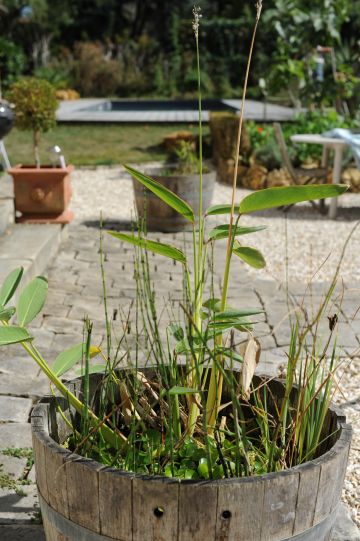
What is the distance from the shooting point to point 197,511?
1459 mm

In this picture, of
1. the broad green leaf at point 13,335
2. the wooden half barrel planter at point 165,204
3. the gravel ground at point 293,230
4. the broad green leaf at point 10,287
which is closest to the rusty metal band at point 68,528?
the broad green leaf at point 13,335

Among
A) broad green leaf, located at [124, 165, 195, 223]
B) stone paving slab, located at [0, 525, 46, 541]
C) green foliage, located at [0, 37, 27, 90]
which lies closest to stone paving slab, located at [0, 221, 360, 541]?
stone paving slab, located at [0, 525, 46, 541]

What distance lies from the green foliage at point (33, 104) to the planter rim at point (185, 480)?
548cm

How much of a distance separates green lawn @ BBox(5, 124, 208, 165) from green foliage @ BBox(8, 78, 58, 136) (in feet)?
10.9

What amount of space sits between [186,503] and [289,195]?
0.70m

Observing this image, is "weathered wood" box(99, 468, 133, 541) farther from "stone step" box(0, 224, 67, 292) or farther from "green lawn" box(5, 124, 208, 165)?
"green lawn" box(5, 124, 208, 165)

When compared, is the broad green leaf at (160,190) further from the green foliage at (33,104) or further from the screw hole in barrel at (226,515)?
the green foliage at (33,104)

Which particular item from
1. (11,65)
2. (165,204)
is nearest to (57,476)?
(165,204)

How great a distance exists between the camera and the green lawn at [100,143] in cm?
1102

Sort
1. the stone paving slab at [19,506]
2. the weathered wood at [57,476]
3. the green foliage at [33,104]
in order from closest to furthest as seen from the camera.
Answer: the weathered wood at [57,476] → the stone paving slab at [19,506] → the green foliage at [33,104]

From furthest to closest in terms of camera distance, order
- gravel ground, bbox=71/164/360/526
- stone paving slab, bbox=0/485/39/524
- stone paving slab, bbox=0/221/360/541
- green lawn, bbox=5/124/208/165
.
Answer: green lawn, bbox=5/124/208/165
gravel ground, bbox=71/164/360/526
stone paving slab, bbox=0/221/360/541
stone paving slab, bbox=0/485/39/524

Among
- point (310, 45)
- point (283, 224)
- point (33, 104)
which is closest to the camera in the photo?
point (33, 104)

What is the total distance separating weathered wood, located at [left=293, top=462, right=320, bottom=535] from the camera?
151cm

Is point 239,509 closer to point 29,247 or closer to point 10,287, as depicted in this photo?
point 10,287
